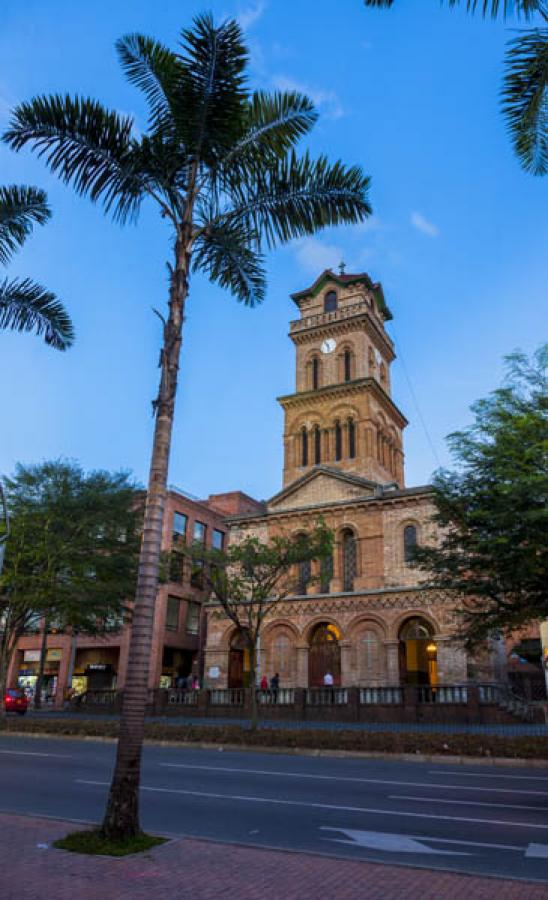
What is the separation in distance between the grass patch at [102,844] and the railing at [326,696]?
22886 mm

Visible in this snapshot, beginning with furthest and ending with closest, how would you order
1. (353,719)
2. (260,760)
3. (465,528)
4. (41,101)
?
(353,719) → (465,528) → (260,760) → (41,101)

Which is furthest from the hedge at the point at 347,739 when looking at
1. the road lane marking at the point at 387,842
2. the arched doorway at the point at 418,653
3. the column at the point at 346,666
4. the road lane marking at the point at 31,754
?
the arched doorway at the point at 418,653

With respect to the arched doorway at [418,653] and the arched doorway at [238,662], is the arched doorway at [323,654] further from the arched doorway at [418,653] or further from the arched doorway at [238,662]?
the arched doorway at [238,662]

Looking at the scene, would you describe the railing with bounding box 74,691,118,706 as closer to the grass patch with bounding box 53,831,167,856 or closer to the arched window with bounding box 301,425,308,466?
the arched window with bounding box 301,425,308,466

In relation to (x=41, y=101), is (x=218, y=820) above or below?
below

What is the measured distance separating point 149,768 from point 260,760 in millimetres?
3804

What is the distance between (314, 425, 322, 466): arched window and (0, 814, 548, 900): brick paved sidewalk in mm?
35296

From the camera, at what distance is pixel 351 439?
4144 centimetres

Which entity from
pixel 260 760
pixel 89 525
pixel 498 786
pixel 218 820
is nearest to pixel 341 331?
pixel 89 525

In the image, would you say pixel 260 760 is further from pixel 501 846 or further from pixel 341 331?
pixel 341 331

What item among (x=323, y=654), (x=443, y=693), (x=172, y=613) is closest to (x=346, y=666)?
(x=323, y=654)

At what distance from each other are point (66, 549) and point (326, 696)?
13.0 metres

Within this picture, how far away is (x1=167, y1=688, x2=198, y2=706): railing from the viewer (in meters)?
32.5

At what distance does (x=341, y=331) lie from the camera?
145 feet
